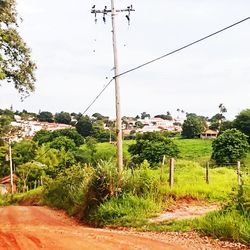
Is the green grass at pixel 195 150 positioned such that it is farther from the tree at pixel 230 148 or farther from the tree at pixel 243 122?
the tree at pixel 243 122

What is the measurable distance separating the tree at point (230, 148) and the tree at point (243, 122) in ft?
44.2

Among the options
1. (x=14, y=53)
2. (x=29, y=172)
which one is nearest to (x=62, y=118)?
(x=29, y=172)

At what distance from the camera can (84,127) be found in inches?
4321

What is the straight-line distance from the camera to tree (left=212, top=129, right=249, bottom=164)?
70562mm

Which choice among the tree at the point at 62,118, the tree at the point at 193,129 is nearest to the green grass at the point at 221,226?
the tree at the point at 193,129

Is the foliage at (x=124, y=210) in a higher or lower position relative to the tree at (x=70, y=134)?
lower

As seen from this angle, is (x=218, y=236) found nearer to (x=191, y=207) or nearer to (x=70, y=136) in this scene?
(x=191, y=207)

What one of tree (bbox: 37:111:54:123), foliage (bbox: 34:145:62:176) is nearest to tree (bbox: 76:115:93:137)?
foliage (bbox: 34:145:62:176)

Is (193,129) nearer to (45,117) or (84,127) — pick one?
(84,127)

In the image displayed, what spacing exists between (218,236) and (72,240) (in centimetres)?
308

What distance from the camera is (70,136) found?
304 feet

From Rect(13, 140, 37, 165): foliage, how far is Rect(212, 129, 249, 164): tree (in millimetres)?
28339

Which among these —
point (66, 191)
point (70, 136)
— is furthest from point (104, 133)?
point (66, 191)

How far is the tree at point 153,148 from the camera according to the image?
69500mm
